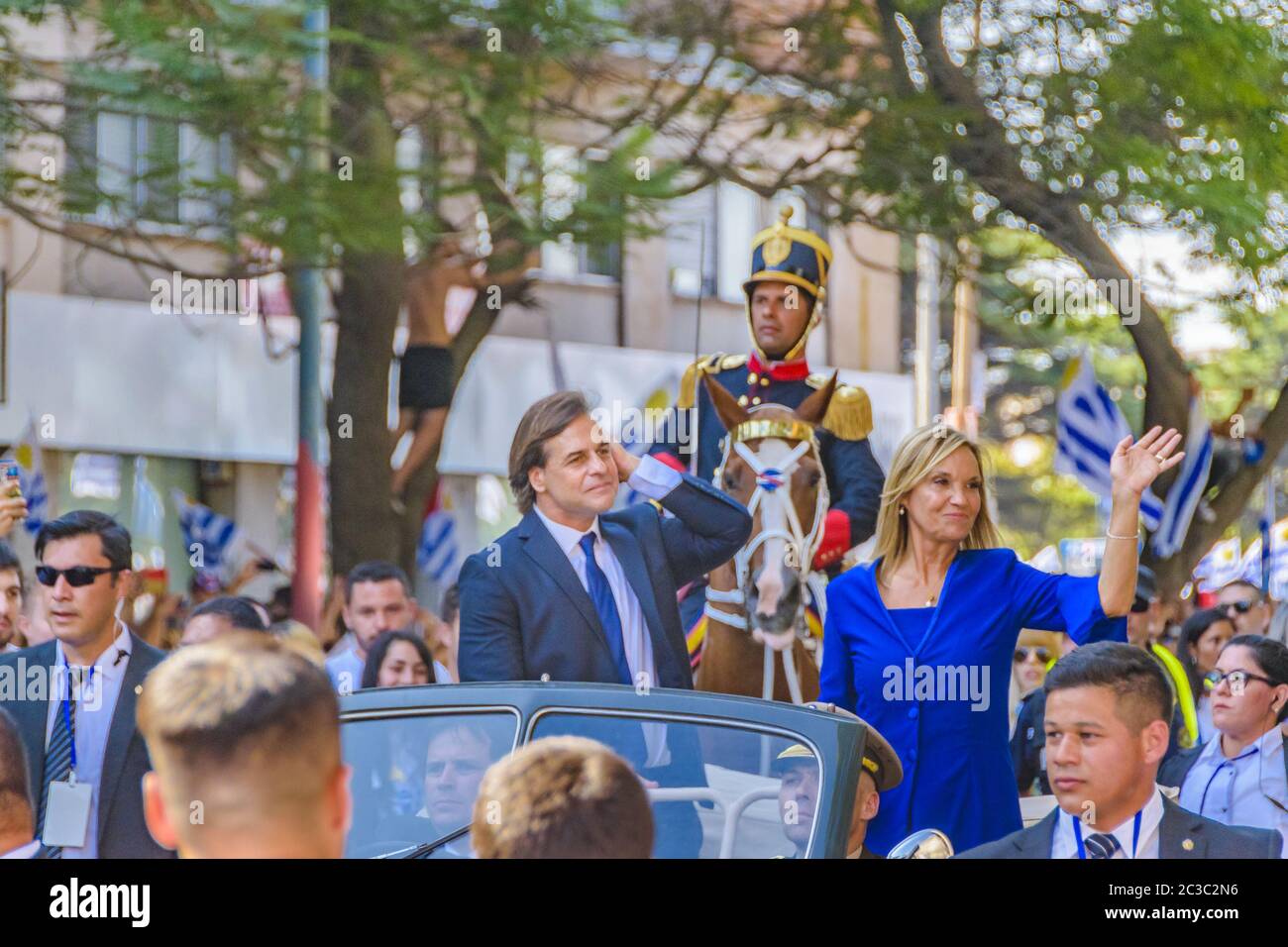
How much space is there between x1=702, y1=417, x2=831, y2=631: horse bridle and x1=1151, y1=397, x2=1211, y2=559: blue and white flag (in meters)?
3.90

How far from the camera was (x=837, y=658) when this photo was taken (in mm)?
5039

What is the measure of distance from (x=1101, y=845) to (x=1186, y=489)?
244 inches

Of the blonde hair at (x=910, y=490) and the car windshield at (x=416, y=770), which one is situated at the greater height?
the blonde hair at (x=910, y=490)

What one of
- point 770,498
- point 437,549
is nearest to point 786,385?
point 770,498

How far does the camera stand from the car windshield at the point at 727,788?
3.76m

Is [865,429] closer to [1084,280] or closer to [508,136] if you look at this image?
[1084,280]

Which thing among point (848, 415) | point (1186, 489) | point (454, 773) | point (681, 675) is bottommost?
point (454, 773)

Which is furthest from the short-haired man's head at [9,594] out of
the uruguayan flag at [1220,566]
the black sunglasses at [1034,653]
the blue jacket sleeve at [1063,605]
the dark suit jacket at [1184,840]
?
the uruguayan flag at [1220,566]

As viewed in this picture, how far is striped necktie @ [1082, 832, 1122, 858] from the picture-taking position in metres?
3.97

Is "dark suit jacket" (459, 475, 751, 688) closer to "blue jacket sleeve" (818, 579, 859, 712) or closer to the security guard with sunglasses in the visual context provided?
"blue jacket sleeve" (818, 579, 859, 712)

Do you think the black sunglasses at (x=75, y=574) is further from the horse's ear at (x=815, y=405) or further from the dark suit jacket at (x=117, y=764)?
the horse's ear at (x=815, y=405)

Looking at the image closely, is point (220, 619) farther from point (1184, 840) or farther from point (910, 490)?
point (1184, 840)

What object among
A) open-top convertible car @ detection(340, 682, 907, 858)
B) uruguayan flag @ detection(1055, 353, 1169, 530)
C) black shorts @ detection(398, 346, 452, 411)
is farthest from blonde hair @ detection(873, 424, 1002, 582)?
black shorts @ detection(398, 346, 452, 411)

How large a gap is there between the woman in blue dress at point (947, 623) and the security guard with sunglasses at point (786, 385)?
151 centimetres
